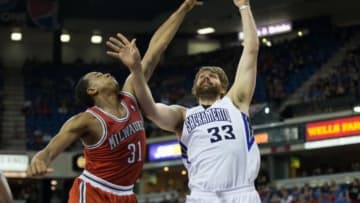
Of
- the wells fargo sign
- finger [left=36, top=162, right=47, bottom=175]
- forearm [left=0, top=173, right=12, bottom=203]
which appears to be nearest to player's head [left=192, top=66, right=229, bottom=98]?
finger [left=36, top=162, right=47, bottom=175]

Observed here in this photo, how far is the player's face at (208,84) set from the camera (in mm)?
5703

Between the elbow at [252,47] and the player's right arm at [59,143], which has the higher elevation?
the elbow at [252,47]

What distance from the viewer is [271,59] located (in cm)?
3128

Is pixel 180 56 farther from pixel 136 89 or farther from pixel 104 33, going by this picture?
pixel 136 89

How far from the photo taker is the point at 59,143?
536 centimetres

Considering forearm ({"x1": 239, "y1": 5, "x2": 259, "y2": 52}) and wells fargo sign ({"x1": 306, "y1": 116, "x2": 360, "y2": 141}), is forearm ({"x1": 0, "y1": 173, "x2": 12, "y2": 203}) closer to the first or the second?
forearm ({"x1": 239, "y1": 5, "x2": 259, "y2": 52})

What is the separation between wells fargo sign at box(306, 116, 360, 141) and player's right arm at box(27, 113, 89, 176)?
18.9m

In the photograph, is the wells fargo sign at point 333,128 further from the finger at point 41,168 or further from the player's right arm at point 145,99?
the finger at point 41,168

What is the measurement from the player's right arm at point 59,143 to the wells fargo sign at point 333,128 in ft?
62.1

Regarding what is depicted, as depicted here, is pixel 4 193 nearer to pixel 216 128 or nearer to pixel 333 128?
pixel 216 128

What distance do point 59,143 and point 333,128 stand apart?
19648mm

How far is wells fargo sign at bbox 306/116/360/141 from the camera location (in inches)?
926

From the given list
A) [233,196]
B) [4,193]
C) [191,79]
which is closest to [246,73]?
[233,196]

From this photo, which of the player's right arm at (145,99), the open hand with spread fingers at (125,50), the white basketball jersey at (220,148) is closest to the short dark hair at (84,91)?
the player's right arm at (145,99)
